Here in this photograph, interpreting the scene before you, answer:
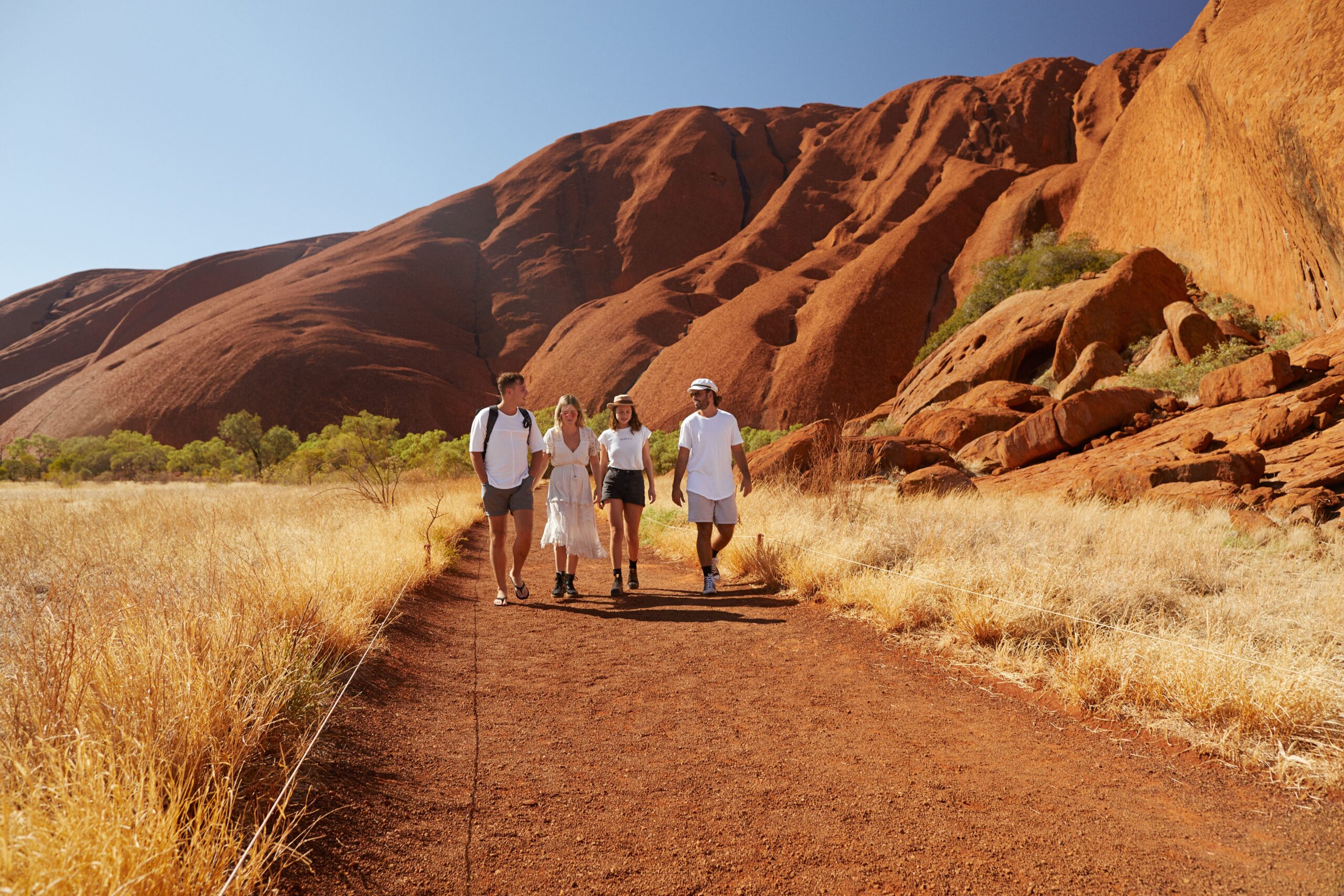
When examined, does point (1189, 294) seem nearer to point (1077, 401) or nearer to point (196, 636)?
point (1077, 401)

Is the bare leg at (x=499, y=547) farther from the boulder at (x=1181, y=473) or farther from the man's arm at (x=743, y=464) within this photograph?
the boulder at (x=1181, y=473)

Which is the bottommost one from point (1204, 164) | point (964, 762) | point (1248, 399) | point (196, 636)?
point (964, 762)

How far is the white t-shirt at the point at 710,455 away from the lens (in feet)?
21.9

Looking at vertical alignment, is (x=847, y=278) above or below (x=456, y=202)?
below

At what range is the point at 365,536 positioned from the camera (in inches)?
300

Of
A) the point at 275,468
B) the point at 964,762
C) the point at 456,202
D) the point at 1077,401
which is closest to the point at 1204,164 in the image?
the point at 1077,401

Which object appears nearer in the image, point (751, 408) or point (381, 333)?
point (751, 408)

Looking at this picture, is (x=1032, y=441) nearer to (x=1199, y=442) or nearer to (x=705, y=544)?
(x=1199, y=442)

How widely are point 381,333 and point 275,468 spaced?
35249 mm

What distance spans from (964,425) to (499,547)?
1402 centimetres

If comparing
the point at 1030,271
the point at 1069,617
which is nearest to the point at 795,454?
the point at 1069,617

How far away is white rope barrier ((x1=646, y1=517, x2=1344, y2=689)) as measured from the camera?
3199 millimetres

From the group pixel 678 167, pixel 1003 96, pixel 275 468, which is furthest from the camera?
pixel 678 167

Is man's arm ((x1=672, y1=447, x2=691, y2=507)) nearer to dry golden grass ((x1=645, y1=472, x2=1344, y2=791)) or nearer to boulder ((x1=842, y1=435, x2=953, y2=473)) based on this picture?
dry golden grass ((x1=645, y1=472, x2=1344, y2=791))
